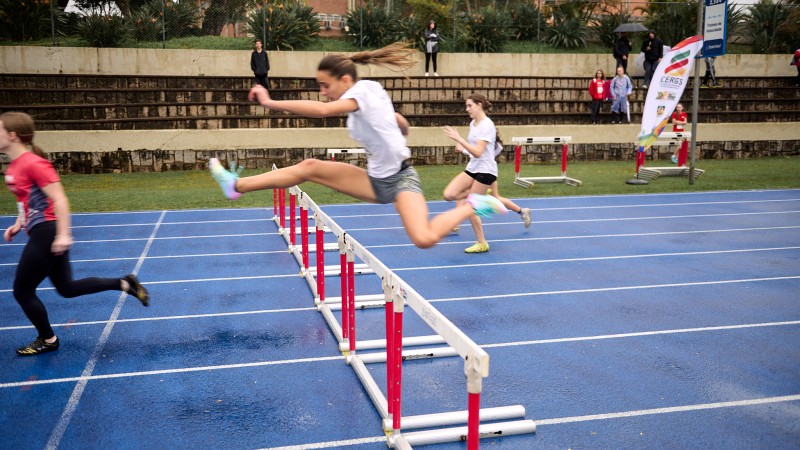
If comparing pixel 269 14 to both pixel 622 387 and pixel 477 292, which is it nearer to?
pixel 477 292

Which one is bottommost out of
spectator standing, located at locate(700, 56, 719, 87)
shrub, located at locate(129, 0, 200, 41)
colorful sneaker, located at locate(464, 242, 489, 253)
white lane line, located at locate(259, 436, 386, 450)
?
white lane line, located at locate(259, 436, 386, 450)

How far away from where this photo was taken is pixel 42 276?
5262 mm

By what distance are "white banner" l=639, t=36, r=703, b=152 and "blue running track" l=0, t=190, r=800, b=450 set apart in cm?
428

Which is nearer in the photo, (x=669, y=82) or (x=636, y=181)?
(x=669, y=82)

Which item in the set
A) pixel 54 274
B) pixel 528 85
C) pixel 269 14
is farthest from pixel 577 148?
pixel 54 274

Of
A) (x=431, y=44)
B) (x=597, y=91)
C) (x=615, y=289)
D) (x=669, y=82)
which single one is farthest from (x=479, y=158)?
(x=431, y=44)

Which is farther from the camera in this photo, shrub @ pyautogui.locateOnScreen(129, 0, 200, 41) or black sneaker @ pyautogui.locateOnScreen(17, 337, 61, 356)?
shrub @ pyautogui.locateOnScreen(129, 0, 200, 41)

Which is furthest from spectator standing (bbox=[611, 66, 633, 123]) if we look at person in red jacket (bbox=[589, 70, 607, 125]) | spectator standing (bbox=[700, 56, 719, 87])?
spectator standing (bbox=[700, 56, 719, 87])

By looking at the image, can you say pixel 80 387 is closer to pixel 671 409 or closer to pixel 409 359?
pixel 409 359

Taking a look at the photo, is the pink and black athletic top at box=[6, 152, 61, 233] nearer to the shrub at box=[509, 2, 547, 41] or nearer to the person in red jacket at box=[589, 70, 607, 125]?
the person in red jacket at box=[589, 70, 607, 125]

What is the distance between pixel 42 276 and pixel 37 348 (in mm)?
713

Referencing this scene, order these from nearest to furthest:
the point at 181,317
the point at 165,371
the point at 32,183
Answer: the point at 32,183 → the point at 165,371 → the point at 181,317

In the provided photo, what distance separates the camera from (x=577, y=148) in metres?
19.6

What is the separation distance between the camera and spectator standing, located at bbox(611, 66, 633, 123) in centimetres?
2047
